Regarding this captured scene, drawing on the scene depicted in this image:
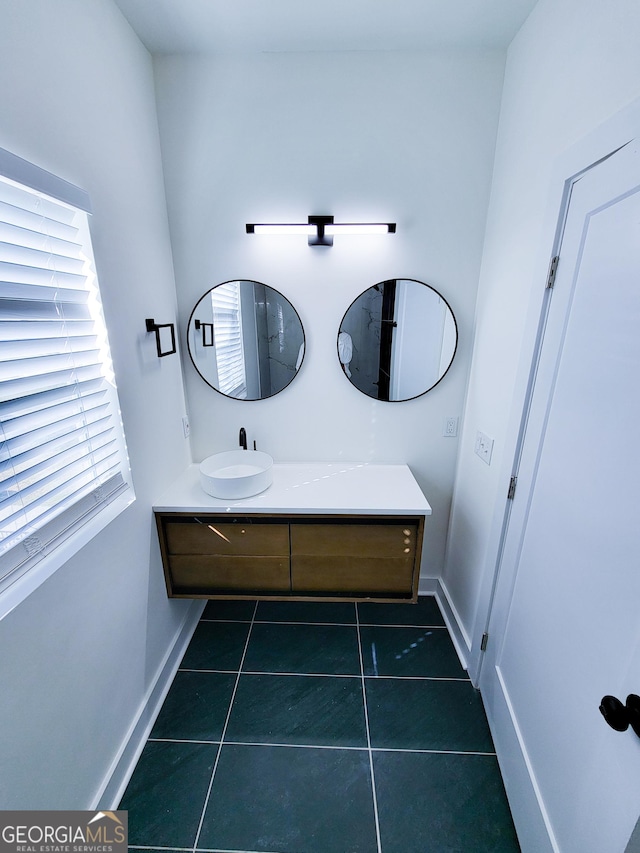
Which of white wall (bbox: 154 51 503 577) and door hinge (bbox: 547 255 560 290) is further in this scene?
white wall (bbox: 154 51 503 577)

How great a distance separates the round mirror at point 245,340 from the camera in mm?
1755

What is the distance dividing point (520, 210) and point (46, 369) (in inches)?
68.3

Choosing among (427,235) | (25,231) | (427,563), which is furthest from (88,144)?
(427,563)

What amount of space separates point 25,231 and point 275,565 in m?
1.49

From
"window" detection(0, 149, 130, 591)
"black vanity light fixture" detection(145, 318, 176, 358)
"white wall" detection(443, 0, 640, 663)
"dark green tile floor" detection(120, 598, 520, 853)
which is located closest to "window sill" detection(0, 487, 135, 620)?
"window" detection(0, 149, 130, 591)

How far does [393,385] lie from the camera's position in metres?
1.85

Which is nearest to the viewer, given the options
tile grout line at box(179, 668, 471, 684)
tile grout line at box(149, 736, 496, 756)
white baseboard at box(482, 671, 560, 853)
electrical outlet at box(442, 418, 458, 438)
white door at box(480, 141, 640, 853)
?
white door at box(480, 141, 640, 853)

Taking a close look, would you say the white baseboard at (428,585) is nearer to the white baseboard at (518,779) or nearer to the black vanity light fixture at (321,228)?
the white baseboard at (518,779)

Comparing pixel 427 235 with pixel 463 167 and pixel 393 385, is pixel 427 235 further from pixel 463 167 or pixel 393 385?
pixel 393 385

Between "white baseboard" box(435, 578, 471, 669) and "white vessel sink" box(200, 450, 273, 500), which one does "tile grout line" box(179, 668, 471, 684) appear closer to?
"white baseboard" box(435, 578, 471, 669)

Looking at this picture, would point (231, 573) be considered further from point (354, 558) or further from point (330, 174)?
point (330, 174)

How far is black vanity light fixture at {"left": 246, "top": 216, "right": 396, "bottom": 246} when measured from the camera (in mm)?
1588

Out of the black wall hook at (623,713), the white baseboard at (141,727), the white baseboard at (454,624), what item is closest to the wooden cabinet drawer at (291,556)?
the white baseboard at (141,727)

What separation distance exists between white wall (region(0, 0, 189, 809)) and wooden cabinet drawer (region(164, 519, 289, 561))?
109 mm
